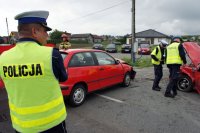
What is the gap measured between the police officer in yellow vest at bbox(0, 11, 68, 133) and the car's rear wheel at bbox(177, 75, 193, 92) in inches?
237

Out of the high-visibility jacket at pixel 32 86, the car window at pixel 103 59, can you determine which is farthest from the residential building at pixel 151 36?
the high-visibility jacket at pixel 32 86

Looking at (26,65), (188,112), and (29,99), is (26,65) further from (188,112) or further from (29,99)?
(188,112)

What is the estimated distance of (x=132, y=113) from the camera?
514 centimetres

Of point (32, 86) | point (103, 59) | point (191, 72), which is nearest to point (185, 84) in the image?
point (191, 72)

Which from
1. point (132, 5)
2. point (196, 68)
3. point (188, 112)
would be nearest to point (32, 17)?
point (188, 112)

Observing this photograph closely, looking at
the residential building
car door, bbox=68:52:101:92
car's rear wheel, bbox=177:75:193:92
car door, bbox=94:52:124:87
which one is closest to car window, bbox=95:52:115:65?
car door, bbox=94:52:124:87

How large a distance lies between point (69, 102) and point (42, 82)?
381cm

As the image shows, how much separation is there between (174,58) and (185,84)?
1.30 meters

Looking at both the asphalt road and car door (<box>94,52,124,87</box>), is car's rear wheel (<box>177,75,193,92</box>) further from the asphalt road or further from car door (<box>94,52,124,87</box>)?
car door (<box>94,52,124,87</box>)

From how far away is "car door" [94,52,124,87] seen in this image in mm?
6434

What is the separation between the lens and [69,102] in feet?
18.1

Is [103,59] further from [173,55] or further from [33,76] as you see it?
[33,76]

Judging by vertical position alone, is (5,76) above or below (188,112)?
above

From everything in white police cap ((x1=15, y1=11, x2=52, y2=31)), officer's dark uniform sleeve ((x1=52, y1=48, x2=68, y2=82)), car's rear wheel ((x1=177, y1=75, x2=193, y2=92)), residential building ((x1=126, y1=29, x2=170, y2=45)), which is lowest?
car's rear wheel ((x1=177, y1=75, x2=193, y2=92))
